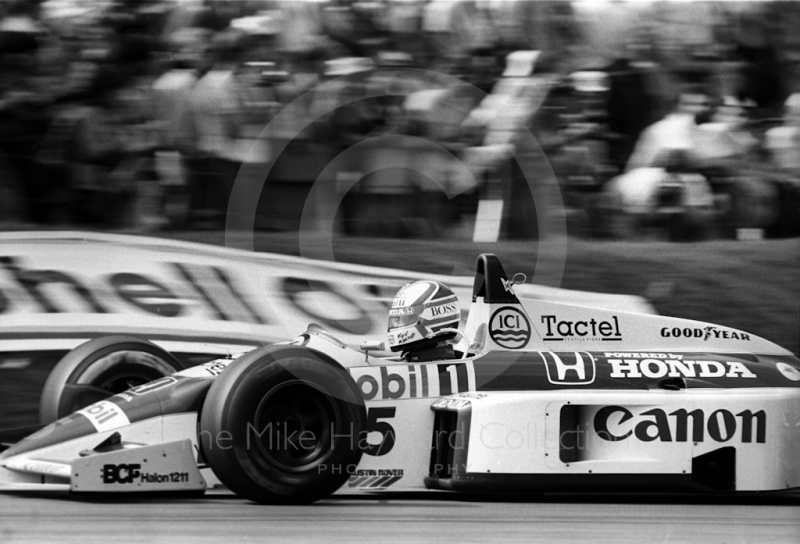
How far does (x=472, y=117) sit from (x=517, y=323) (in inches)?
112

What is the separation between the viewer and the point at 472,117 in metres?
8.03

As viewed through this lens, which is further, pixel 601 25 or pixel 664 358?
pixel 601 25

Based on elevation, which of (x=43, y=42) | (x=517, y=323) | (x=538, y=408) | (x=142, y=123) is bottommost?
(x=538, y=408)

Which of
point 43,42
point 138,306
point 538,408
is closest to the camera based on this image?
point 538,408

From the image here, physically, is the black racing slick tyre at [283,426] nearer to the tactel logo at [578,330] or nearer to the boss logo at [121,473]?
the boss logo at [121,473]

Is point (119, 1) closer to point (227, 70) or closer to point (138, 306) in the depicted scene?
point (227, 70)

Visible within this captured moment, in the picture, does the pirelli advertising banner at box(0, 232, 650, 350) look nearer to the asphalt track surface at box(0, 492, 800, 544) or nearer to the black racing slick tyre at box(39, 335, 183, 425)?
the black racing slick tyre at box(39, 335, 183, 425)

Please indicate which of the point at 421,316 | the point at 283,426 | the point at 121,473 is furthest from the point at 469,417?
the point at 121,473

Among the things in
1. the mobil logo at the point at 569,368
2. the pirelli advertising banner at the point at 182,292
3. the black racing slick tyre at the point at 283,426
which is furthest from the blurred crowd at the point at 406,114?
the black racing slick tyre at the point at 283,426

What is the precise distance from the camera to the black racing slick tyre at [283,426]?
4586 millimetres

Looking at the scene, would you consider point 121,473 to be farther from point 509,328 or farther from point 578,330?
point 578,330

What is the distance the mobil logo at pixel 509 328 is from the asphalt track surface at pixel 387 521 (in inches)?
34.4

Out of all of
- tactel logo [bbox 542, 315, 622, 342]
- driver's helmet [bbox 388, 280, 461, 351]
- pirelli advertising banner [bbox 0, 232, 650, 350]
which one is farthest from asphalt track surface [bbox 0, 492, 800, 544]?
pirelli advertising banner [bbox 0, 232, 650, 350]

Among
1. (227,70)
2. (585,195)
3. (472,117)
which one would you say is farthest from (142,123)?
(585,195)
